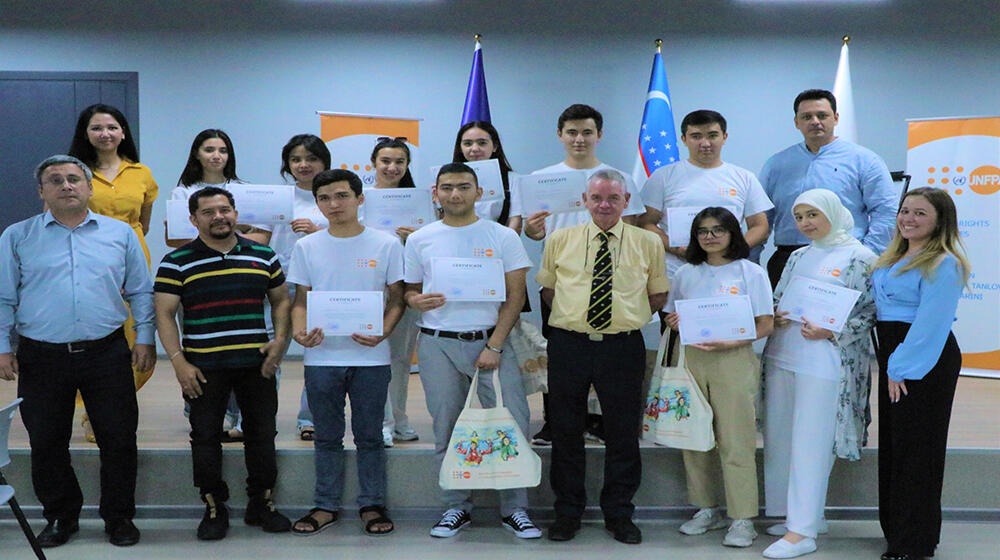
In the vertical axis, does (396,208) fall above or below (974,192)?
below

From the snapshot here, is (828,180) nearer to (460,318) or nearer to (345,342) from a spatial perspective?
(460,318)

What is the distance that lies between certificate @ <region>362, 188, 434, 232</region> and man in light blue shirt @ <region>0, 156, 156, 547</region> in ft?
3.47

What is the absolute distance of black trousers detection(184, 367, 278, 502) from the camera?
361cm

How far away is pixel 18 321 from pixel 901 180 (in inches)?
230

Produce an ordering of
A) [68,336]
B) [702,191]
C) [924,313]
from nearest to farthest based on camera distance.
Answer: [924,313] < [68,336] < [702,191]

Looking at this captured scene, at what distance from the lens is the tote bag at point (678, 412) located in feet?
11.6

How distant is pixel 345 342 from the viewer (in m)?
3.66

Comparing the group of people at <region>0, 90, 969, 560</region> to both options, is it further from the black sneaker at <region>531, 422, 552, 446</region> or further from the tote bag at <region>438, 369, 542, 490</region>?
the black sneaker at <region>531, 422, 552, 446</region>

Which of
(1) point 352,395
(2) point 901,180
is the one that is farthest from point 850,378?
(2) point 901,180

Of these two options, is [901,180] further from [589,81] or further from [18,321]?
[18,321]

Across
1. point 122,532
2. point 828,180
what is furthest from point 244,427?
point 828,180

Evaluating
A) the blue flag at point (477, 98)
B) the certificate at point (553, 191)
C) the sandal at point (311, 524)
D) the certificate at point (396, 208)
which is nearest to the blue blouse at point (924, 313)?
the certificate at point (553, 191)

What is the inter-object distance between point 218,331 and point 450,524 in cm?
132

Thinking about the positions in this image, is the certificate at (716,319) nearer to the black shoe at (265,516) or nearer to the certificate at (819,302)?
the certificate at (819,302)
